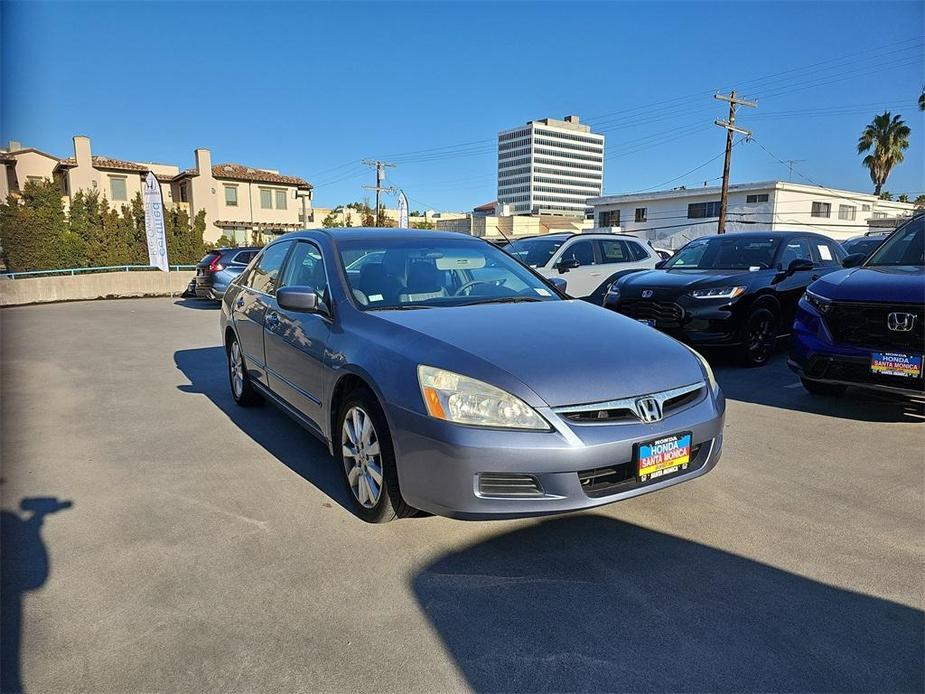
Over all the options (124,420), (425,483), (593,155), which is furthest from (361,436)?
(593,155)

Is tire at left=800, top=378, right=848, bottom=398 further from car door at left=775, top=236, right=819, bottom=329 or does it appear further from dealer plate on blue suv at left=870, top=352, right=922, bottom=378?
car door at left=775, top=236, right=819, bottom=329

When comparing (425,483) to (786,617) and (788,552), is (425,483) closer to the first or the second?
(786,617)

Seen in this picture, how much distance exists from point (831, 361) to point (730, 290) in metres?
2.10

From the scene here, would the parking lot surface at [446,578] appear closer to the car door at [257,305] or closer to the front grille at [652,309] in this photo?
the car door at [257,305]

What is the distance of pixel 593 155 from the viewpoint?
156625mm


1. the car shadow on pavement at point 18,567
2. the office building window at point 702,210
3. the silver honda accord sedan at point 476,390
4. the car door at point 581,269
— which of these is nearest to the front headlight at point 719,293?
the car door at point 581,269

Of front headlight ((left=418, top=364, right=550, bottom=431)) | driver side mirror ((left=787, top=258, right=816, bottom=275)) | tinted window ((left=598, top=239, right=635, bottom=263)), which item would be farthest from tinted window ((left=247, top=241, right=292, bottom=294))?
tinted window ((left=598, top=239, right=635, bottom=263))

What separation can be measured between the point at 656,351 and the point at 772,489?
132 centimetres

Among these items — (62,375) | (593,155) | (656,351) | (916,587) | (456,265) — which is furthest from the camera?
(593,155)

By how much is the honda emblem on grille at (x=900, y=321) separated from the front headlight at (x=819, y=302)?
0.47 meters

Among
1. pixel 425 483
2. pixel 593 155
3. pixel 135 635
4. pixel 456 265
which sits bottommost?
pixel 135 635

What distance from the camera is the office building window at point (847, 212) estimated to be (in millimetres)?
40856

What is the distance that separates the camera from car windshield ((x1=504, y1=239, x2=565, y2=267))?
10.3 m

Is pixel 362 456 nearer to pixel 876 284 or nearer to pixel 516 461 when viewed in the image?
pixel 516 461
